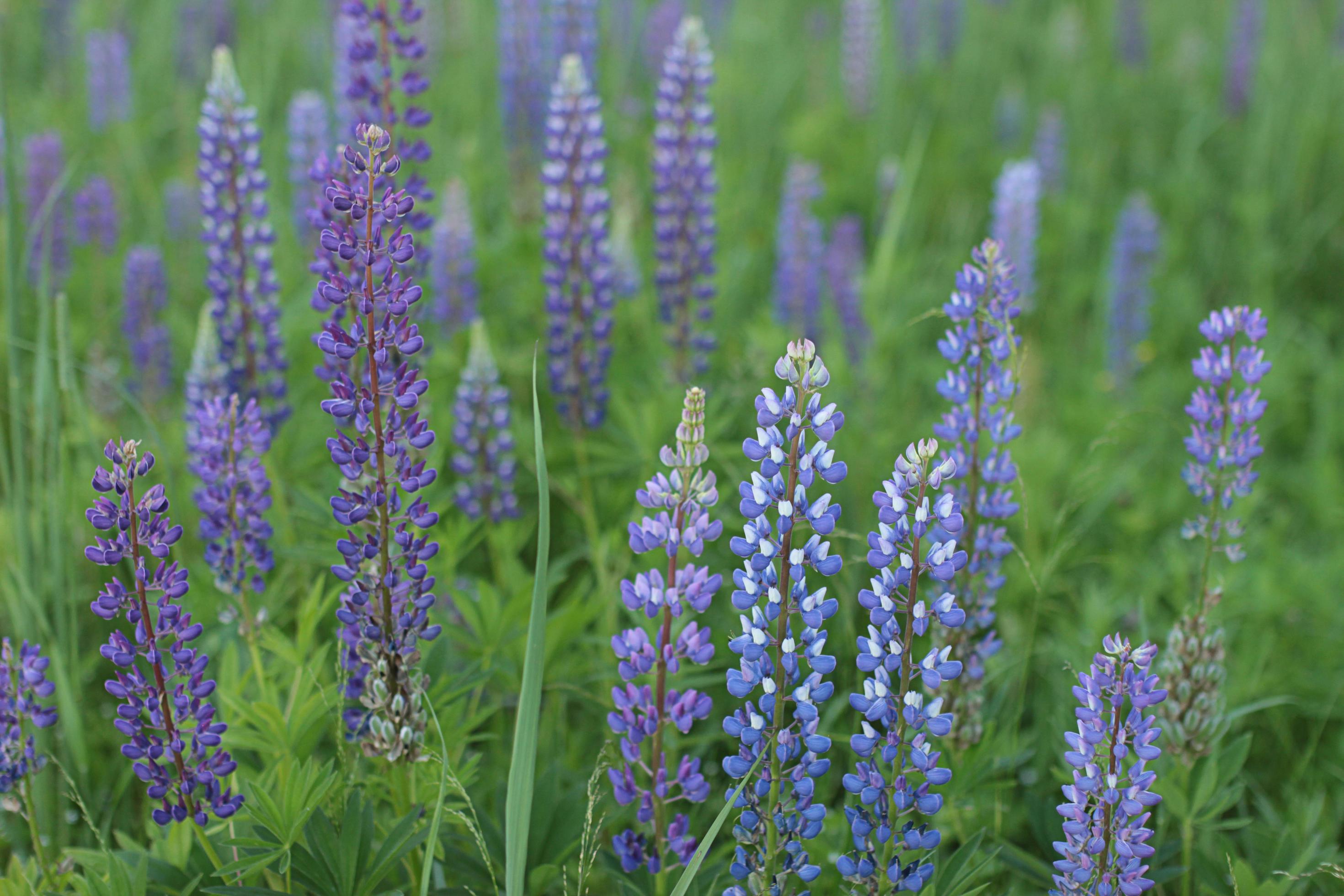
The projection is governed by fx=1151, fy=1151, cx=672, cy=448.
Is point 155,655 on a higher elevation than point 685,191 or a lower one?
lower

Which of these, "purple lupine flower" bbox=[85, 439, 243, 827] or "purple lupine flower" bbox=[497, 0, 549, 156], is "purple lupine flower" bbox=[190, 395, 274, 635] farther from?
"purple lupine flower" bbox=[497, 0, 549, 156]

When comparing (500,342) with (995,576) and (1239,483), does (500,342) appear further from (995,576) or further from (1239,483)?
(1239,483)

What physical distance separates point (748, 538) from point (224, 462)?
136 cm

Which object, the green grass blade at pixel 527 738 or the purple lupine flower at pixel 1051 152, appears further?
the purple lupine flower at pixel 1051 152

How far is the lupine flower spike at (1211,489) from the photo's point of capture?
250cm

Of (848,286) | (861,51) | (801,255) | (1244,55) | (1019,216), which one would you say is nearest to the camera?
(801,255)

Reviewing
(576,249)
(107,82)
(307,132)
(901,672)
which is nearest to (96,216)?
(307,132)

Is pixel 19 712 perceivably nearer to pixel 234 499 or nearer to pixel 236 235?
pixel 234 499

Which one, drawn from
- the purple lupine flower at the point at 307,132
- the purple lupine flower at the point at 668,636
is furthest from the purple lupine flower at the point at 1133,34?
the purple lupine flower at the point at 668,636

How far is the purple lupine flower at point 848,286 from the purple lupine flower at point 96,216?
310 cm

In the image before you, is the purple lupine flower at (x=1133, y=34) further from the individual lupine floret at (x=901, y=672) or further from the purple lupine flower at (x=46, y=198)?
the individual lupine floret at (x=901, y=672)

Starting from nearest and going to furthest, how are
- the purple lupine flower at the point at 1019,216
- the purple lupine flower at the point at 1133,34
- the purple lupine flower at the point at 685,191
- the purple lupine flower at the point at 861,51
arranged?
the purple lupine flower at the point at 685,191, the purple lupine flower at the point at 1019,216, the purple lupine flower at the point at 861,51, the purple lupine flower at the point at 1133,34

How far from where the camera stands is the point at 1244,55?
7812 millimetres

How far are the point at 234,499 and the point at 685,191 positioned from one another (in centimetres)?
216
